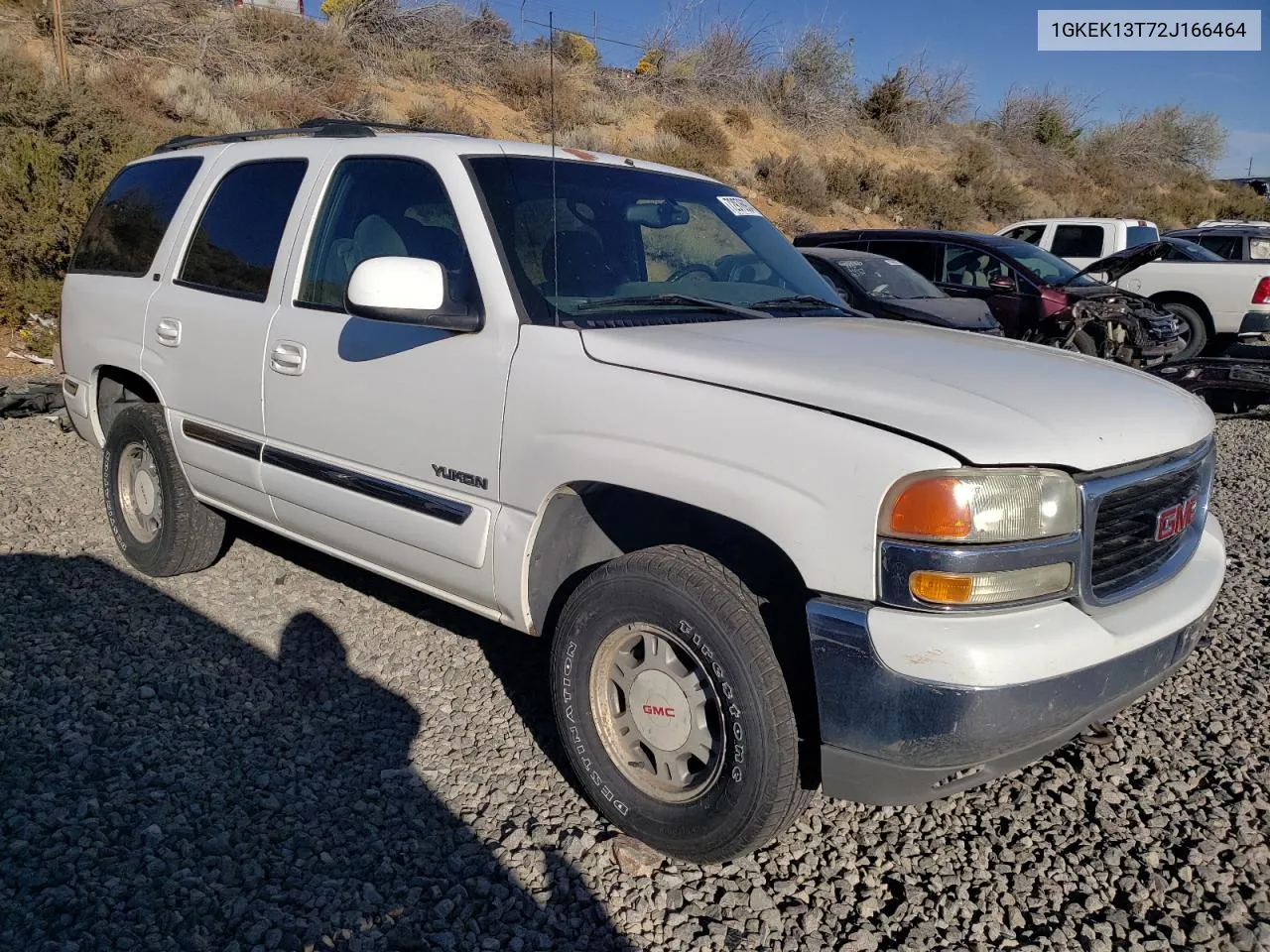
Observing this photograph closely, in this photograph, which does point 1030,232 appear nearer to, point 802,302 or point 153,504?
point 802,302

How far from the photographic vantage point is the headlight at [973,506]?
2078 mm

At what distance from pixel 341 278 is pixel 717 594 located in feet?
6.39

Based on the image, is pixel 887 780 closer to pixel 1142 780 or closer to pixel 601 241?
pixel 1142 780

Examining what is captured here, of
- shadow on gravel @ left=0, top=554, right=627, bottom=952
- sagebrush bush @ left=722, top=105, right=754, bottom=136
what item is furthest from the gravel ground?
sagebrush bush @ left=722, top=105, right=754, bottom=136

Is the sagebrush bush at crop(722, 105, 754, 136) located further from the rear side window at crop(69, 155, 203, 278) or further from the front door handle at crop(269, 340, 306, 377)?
the front door handle at crop(269, 340, 306, 377)

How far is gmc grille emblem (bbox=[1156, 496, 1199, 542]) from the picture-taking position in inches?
99.6

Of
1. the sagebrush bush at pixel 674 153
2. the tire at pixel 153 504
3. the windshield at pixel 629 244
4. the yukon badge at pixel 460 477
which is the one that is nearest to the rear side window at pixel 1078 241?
the sagebrush bush at pixel 674 153

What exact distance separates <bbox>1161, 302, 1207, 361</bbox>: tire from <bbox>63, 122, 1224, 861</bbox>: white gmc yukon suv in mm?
10777

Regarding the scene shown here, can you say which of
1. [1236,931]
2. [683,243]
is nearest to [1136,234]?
[683,243]

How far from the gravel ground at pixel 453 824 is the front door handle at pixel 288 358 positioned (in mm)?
1160

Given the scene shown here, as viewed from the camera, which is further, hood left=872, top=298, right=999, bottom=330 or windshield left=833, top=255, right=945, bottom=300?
windshield left=833, top=255, right=945, bottom=300

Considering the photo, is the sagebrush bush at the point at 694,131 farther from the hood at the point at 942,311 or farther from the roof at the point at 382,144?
the roof at the point at 382,144

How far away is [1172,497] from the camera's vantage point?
259 centimetres

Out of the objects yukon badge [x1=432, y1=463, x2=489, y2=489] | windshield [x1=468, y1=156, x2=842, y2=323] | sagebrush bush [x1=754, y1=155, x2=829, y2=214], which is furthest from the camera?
sagebrush bush [x1=754, y1=155, x2=829, y2=214]
